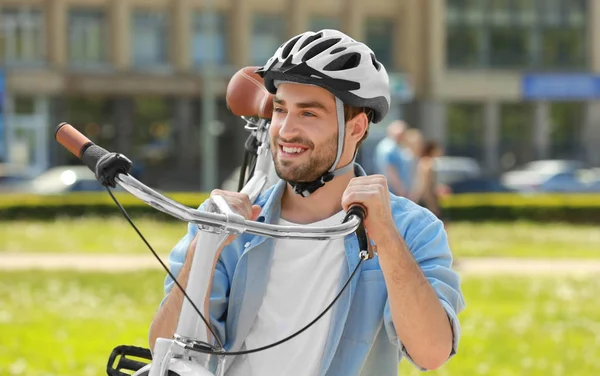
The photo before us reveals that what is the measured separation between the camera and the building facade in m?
46.4

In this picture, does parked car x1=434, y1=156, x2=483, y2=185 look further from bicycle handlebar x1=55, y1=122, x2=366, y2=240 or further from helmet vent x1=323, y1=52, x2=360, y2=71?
bicycle handlebar x1=55, y1=122, x2=366, y2=240

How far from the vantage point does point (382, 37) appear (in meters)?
52.3

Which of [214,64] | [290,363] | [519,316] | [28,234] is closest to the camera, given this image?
[290,363]

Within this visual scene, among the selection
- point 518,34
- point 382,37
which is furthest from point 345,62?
point 518,34

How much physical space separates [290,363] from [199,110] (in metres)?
47.0

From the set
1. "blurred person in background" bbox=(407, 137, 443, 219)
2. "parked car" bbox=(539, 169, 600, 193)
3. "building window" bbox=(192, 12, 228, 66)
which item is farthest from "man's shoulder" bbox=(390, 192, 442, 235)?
"building window" bbox=(192, 12, 228, 66)

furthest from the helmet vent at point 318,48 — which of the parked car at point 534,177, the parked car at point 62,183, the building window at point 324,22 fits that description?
the building window at point 324,22

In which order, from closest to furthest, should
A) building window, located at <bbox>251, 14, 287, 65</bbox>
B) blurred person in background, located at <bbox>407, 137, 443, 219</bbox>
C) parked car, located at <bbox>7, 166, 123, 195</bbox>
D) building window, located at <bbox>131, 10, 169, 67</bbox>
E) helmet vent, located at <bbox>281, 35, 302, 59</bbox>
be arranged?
helmet vent, located at <bbox>281, 35, 302, 59</bbox> → blurred person in background, located at <bbox>407, 137, 443, 219</bbox> → parked car, located at <bbox>7, 166, 123, 195</bbox> → building window, located at <bbox>131, 10, 169, 67</bbox> → building window, located at <bbox>251, 14, 287, 65</bbox>

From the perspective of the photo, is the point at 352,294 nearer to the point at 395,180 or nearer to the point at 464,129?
the point at 395,180

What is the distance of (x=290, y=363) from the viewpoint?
8.94 ft

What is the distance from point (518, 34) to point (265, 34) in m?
Answer: 12.0

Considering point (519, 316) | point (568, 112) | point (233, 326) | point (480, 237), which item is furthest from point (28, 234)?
point (568, 112)

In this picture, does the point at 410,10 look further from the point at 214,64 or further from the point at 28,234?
the point at 28,234

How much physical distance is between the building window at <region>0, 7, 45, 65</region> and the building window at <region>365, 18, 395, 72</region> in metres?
14.0
